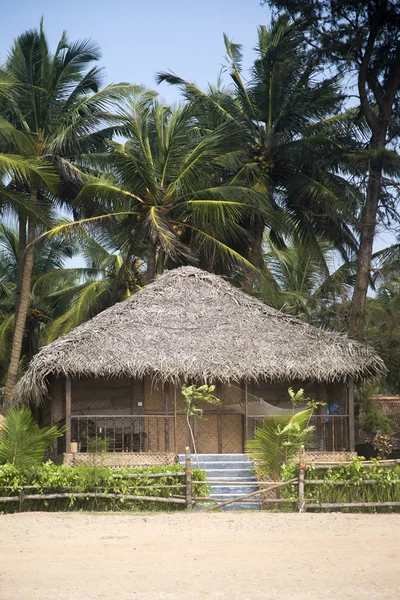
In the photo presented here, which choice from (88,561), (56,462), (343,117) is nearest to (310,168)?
(343,117)

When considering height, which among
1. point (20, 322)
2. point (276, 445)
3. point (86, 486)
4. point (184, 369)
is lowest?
point (86, 486)

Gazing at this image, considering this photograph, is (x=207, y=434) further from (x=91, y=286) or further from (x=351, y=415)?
(x=91, y=286)

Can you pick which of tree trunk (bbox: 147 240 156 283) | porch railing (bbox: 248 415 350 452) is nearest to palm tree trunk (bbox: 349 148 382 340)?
porch railing (bbox: 248 415 350 452)

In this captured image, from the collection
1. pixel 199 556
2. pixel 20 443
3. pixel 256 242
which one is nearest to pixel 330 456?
pixel 20 443

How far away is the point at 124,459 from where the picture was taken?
15.7 metres

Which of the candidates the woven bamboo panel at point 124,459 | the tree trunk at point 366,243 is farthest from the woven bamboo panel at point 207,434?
the tree trunk at point 366,243

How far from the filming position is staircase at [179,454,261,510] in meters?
13.8

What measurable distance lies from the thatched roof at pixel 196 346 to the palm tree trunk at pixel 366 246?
3.20m

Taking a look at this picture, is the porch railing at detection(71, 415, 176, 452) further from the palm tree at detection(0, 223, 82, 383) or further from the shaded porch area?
the palm tree at detection(0, 223, 82, 383)

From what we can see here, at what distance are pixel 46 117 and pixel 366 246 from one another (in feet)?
25.7

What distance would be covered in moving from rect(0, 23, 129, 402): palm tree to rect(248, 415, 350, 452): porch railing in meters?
6.53

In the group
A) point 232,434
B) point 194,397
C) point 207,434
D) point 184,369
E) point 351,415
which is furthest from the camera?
point 232,434

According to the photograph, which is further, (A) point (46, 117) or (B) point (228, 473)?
(A) point (46, 117)

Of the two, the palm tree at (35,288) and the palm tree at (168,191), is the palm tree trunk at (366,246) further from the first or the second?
the palm tree at (35,288)
